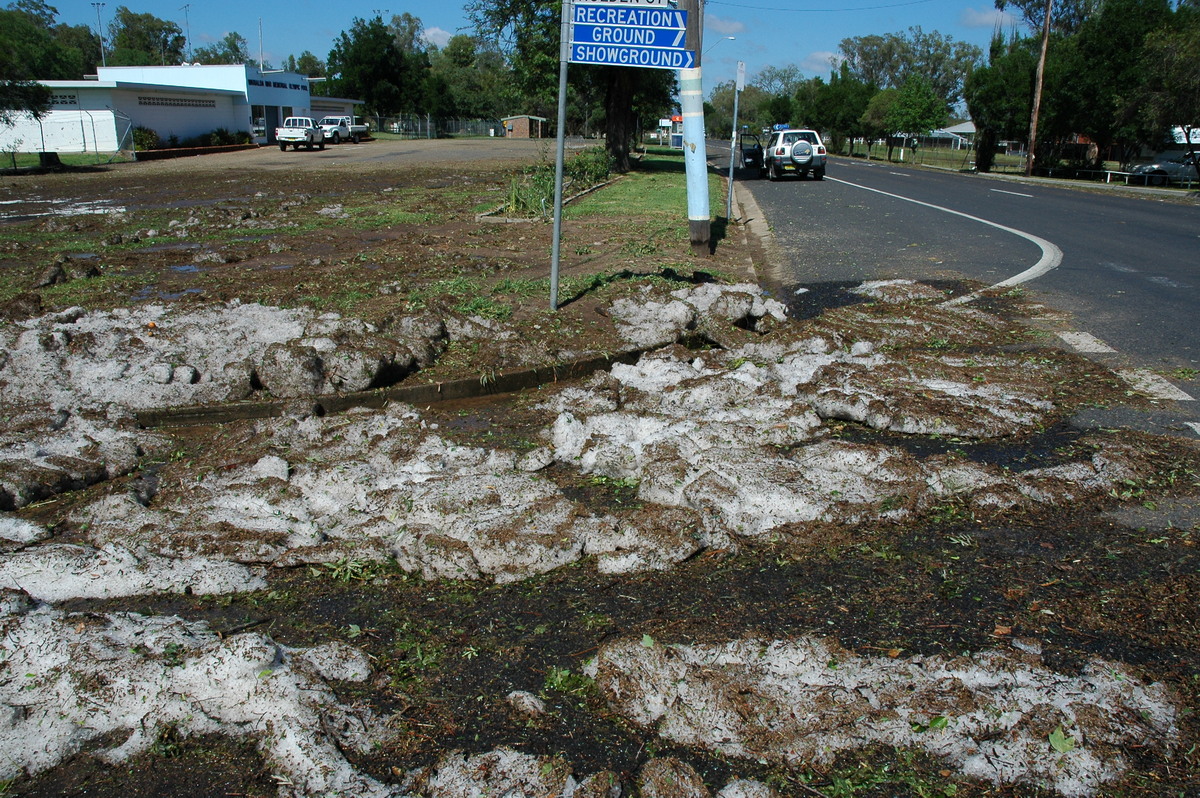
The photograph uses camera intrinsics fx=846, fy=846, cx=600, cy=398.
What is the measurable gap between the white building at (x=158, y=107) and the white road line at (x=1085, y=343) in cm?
3928

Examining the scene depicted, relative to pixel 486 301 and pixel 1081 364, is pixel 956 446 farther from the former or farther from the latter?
pixel 486 301

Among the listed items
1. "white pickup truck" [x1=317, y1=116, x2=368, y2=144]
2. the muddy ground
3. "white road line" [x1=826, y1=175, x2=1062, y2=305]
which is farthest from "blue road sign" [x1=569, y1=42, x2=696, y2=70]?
"white pickup truck" [x1=317, y1=116, x2=368, y2=144]

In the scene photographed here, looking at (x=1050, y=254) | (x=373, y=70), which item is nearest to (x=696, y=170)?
(x=1050, y=254)

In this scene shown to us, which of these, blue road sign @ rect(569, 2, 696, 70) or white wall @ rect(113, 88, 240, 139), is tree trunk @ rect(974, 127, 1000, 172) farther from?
white wall @ rect(113, 88, 240, 139)

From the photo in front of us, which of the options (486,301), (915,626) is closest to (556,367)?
(486,301)

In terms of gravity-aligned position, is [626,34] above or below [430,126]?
below

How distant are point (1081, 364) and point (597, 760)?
5783 millimetres

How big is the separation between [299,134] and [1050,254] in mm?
45116

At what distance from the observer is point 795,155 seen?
2895 cm

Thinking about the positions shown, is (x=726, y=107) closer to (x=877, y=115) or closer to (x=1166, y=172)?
(x=877, y=115)

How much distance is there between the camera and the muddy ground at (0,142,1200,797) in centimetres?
271

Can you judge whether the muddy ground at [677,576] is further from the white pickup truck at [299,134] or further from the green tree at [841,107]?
the green tree at [841,107]

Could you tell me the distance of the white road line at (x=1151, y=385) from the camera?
596 centimetres

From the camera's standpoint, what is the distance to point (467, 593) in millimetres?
3738
